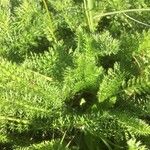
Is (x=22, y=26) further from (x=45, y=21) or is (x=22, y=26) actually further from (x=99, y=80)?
(x=99, y=80)

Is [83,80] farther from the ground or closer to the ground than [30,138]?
farther from the ground

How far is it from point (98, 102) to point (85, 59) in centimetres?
12

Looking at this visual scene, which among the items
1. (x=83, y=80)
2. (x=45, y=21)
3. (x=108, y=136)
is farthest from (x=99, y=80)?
(x=45, y=21)

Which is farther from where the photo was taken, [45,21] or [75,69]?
[45,21]

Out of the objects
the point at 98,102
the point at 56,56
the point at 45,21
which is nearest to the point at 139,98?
the point at 98,102

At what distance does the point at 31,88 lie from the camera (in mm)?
1058

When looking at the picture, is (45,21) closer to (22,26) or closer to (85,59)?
(22,26)

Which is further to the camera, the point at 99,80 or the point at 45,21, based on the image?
the point at 45,21

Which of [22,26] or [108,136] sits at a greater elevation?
[22,26]

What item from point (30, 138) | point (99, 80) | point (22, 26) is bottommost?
point (30, 138)

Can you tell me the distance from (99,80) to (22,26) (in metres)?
0.33

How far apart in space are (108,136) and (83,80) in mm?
163

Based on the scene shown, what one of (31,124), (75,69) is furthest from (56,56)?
(31,124)

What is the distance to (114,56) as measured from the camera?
47.9 inches
